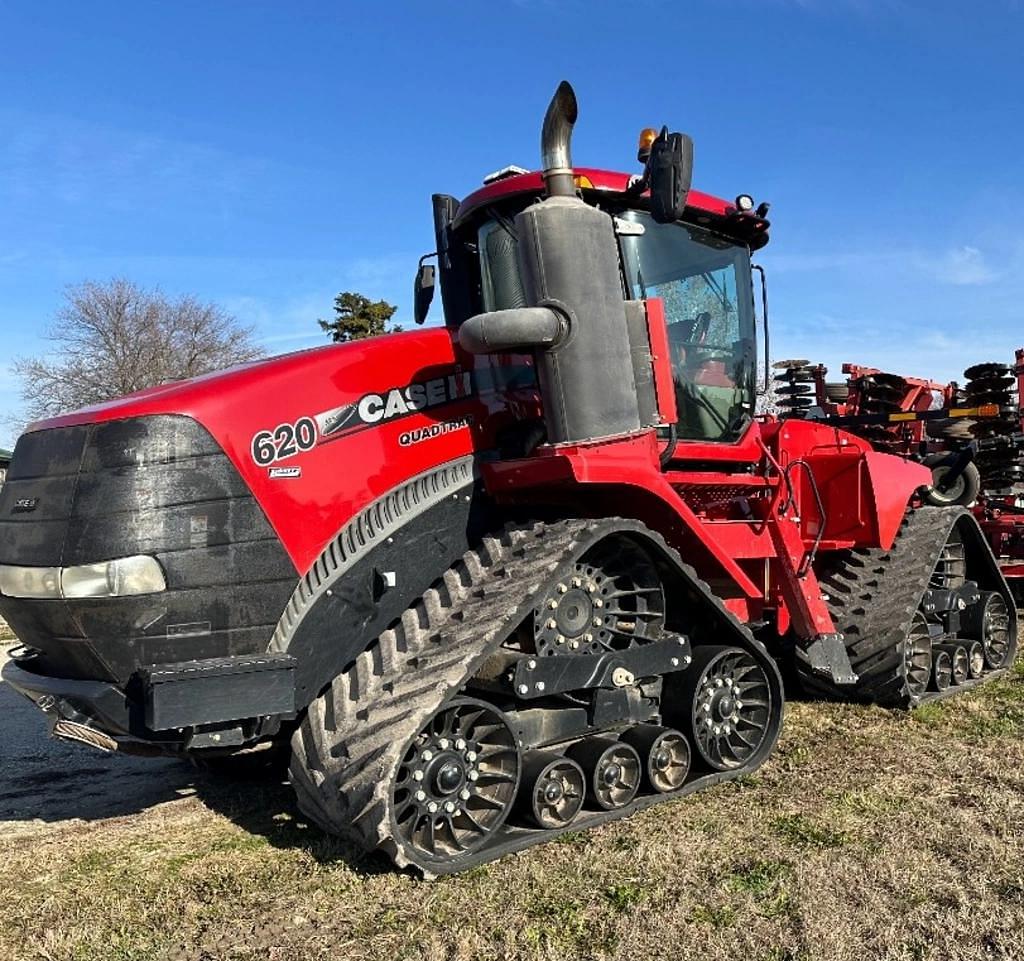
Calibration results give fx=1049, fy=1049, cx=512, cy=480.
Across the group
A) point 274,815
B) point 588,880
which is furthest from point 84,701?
point 588,880

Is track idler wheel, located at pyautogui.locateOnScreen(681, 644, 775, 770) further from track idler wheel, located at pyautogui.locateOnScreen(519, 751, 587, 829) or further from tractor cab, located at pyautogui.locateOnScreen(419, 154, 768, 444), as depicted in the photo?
tractor cab, located at pyautogui.locateOnScreen(419, 154, 768, 444)

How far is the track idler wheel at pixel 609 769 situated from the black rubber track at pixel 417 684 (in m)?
0.07

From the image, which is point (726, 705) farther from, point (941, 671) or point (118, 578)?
point (118, 578)

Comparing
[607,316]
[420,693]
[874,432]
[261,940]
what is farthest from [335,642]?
[874,432]

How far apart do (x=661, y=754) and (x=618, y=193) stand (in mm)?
2625

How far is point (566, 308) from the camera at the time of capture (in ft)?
14.3

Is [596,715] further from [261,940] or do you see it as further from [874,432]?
[874,432]

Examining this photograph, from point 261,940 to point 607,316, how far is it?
108 inches

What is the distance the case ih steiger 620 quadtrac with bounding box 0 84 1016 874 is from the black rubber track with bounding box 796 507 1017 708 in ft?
3.92

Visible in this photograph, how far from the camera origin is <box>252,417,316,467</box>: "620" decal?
13.0 ft

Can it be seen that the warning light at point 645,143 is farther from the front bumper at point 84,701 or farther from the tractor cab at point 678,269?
the front bumper at point 84,701

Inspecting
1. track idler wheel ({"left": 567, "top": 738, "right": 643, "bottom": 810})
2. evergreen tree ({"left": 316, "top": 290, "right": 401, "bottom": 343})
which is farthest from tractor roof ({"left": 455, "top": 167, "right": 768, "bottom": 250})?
evergreen tree ({"left": 316, "top": 290, "right": 401, "bottom": 343})

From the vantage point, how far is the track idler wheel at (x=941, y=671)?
6.91 meters

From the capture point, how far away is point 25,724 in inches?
290
